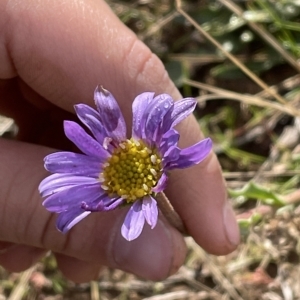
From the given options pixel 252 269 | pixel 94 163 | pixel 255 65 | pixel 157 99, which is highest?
pixel 157 99

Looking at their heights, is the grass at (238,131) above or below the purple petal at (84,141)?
below

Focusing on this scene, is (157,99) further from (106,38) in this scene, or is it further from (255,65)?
(255,65)

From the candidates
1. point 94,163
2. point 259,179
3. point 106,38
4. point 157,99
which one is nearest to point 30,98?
point 106,38

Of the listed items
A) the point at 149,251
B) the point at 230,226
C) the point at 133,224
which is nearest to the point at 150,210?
the point at 133,224

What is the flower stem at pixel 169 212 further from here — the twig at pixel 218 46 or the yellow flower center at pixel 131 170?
the twig at pixel 218 46

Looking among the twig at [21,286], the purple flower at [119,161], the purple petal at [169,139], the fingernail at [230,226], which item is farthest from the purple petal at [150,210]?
the twig at [21,286]

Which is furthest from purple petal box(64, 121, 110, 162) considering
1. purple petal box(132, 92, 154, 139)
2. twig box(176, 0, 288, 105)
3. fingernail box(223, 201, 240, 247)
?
twig box(176, 0, 288, 105)
